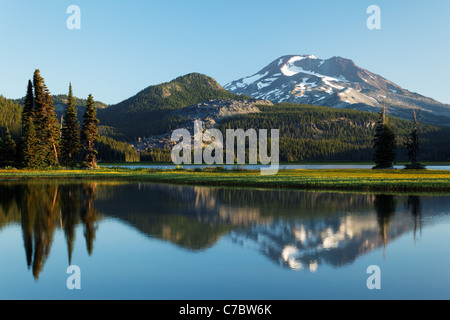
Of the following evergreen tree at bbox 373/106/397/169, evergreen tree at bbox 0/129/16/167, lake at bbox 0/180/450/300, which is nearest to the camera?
lake at bbox 0/180/450/300

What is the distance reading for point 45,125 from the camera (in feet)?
321

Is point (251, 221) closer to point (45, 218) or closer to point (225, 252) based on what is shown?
point (225, 252)

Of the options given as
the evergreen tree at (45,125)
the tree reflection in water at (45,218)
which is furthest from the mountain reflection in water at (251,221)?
the evergreen tree at (45,125)

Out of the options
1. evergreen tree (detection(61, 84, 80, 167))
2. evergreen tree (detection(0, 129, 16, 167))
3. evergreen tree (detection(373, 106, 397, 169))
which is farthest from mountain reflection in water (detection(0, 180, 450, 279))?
evergreen tree (detection(61, 84, 80, 167))

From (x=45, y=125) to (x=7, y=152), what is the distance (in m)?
11.3

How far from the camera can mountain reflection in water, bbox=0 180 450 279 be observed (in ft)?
54.9

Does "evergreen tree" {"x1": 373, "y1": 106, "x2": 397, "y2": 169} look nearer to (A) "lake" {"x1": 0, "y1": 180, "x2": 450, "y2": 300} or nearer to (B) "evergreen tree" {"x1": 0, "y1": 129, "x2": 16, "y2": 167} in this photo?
(A) "lake" {"x1": 0, "y1": 180, "x2": 450, "y2": 300}

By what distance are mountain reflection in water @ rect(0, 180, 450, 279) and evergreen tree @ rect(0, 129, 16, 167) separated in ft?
220

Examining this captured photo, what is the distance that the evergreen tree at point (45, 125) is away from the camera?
316 ft

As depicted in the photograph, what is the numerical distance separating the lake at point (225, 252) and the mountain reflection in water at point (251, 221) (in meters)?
0.07

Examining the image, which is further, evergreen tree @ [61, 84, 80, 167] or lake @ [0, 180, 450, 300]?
evergreen tree @ [61, 84, 80, 167]

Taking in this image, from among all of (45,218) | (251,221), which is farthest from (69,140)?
(251,221)
